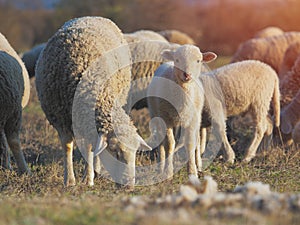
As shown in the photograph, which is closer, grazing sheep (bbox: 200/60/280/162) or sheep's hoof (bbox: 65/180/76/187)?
sheep's hoof (bbox: 65/180/76/187)

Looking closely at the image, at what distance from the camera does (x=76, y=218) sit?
3965mm

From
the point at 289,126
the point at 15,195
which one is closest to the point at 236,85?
the point at 289,126

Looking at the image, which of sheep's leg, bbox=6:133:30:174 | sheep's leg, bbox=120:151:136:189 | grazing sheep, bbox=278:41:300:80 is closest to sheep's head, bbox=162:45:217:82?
sheep's leg, bbox=120:151:136:189

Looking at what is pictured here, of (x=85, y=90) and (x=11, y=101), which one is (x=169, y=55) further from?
(x=11, y=101)

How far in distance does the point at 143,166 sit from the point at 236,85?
2.03m

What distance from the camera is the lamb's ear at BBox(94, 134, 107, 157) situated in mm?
5895

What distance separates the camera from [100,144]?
5.95 metres

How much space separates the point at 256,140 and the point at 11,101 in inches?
150

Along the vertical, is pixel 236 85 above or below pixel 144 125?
above

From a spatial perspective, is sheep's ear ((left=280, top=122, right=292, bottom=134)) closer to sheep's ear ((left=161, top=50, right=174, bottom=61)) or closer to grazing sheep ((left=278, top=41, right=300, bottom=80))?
grazing sheep ((left=278, top=41, right=300, bottom=80))

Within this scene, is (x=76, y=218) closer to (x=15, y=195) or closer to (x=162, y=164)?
(x=15, y=195)

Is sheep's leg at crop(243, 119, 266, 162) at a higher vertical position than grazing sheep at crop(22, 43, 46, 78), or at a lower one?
lower

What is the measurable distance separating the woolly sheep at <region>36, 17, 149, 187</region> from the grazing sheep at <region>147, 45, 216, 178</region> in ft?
1.82

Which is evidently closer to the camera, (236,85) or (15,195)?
(15,195)
